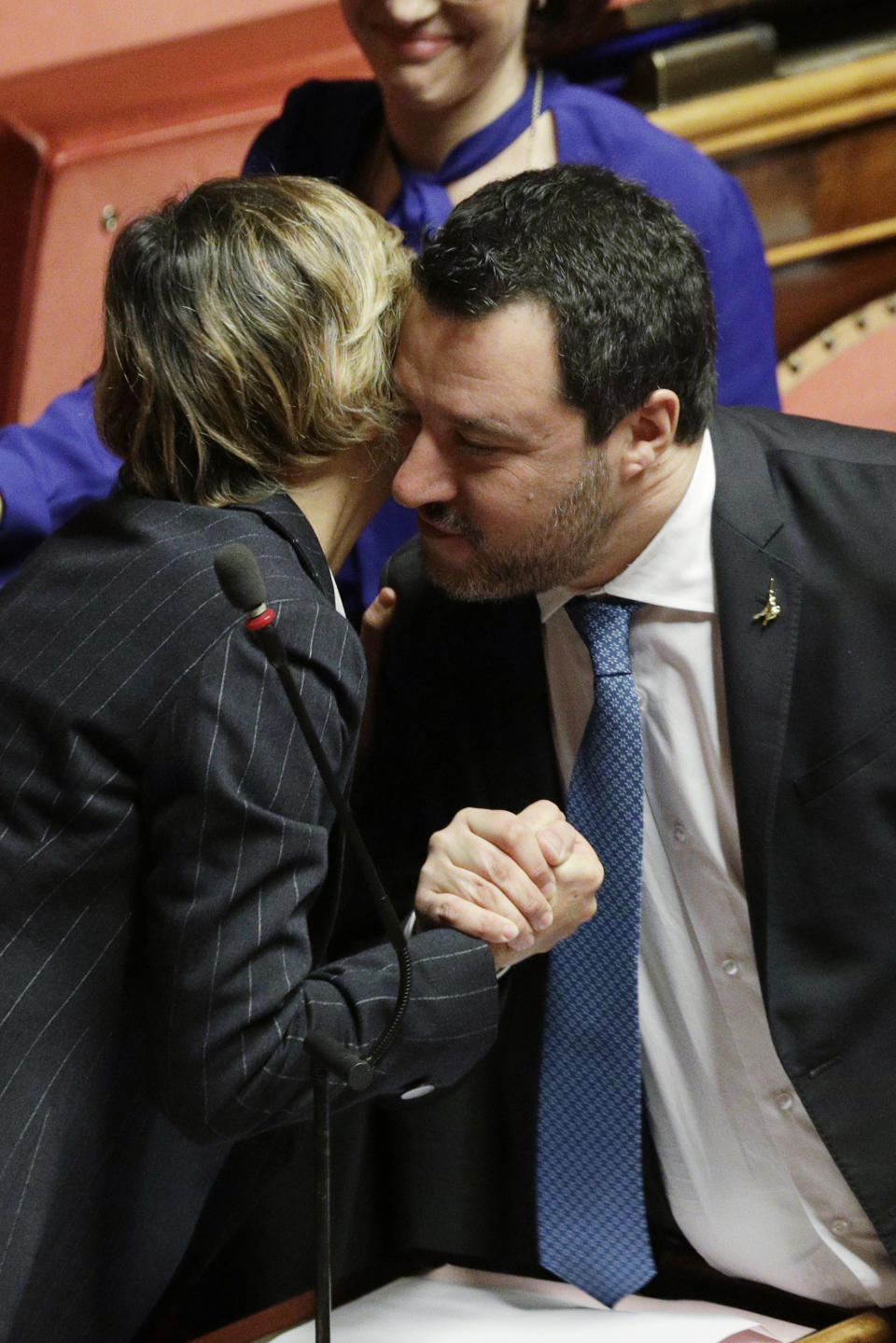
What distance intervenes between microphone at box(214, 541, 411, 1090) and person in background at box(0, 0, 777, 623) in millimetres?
880

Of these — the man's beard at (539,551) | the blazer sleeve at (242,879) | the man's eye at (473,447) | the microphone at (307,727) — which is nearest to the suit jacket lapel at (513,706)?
the man's beard at (539,551)

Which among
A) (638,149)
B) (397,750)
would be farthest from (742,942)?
(638,149)

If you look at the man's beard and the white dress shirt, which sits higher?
the man's beard

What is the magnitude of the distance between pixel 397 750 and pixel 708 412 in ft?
1.53

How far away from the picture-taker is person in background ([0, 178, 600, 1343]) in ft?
3.70

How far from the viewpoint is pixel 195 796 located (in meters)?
1.11

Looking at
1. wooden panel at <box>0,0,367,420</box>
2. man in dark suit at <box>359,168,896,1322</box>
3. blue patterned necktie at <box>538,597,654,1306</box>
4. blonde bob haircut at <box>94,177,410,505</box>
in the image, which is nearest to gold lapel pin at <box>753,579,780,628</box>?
man in dark suit at <box>359,168,896,1322</box>

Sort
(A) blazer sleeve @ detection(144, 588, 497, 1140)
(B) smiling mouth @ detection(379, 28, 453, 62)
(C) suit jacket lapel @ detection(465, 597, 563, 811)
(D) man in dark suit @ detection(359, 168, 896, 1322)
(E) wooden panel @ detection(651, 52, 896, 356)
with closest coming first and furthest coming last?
1. (A) blazer sleeve @ detection(144, 588, 497, 1140)
2. (D) man in dark suit @ detection(359, 168, 896, 1322)
3. (C) suit jacket lapel @ detection(465, 597, 563, 811)
4. (B) smiling mouth @ detection(379, 28, 453, 62)
5. (E) wooden panel @ detection(651, 52, 896, 356)

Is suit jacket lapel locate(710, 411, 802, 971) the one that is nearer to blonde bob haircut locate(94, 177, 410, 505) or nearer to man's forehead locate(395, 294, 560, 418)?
man's forehead locate(395, 294, 560, 418)

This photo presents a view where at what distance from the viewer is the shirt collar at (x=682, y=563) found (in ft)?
4.71

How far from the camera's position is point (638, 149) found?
198cm

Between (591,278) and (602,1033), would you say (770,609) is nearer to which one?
(591,278)

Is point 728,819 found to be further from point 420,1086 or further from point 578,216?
point 578,216

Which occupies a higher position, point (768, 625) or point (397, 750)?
point (768, 625)
